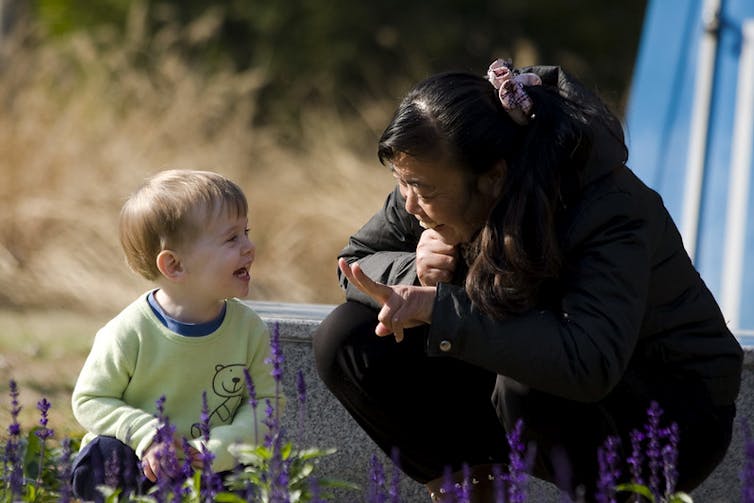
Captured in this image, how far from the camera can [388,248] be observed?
3.25m

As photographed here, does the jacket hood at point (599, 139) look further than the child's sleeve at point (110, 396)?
No

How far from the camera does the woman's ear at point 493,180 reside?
2.70 metres

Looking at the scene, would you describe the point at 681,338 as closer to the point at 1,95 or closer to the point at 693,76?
the point at 693,76

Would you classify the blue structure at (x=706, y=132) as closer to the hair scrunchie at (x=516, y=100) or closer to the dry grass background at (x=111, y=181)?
the dry grass background at (x=111, y=181)

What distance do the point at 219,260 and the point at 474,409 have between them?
2.33ft

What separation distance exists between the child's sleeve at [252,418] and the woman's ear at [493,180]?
62 cm

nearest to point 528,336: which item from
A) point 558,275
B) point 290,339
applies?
point 558,275

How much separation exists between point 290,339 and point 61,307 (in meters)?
3.97

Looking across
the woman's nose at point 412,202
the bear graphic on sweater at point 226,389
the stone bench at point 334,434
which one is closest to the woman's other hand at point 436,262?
the woman's nose at point 412,202

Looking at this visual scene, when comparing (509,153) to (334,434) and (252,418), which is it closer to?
(252,418)

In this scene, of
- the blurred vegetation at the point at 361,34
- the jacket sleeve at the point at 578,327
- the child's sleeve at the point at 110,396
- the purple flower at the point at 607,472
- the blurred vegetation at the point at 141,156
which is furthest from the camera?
the blurred vegetation at the point at 361,34

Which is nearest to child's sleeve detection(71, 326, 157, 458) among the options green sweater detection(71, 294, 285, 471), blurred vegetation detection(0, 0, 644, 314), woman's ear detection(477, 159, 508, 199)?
green sweater detection(71, 294, 285, 471)

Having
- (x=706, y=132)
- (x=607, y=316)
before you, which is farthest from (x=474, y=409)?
(x=706, y=132)

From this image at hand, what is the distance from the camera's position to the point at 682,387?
110 inches
